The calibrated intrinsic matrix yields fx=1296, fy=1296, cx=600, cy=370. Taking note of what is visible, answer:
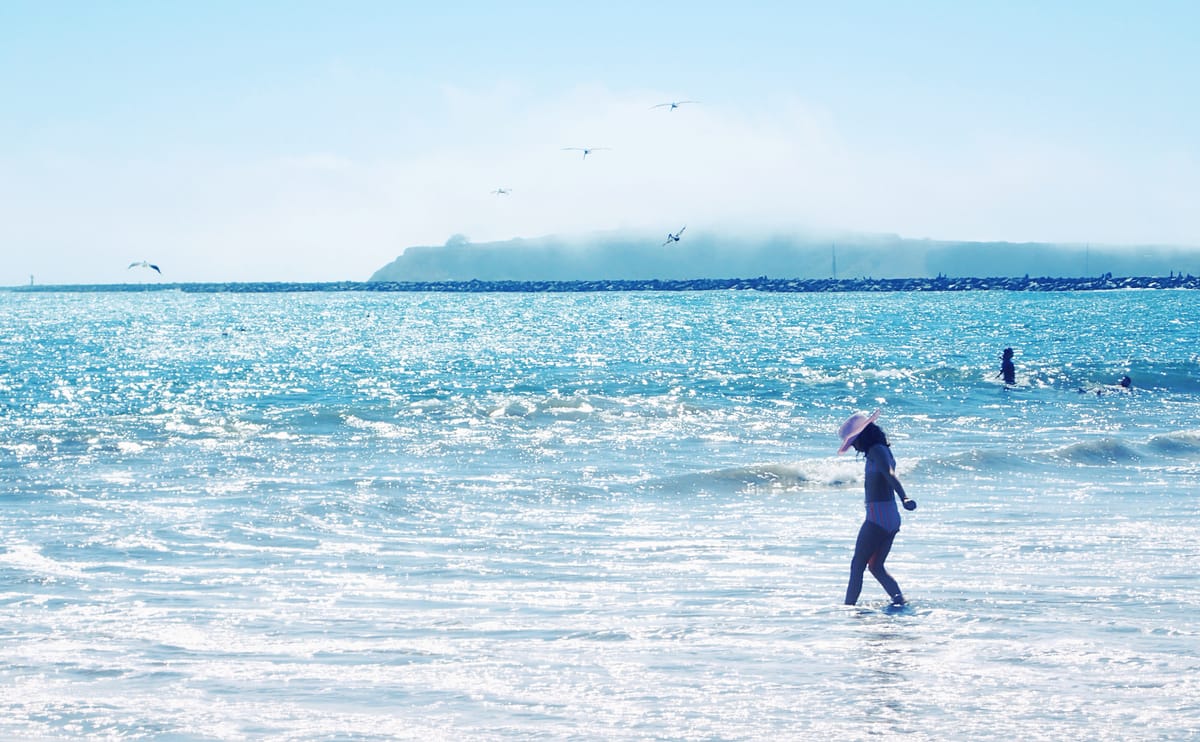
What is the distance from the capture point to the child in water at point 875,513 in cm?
1091

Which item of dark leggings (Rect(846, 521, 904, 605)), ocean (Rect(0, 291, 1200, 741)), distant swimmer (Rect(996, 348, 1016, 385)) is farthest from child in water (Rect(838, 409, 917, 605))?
distant swimmer (Rect(996, 348, 1016, 385))

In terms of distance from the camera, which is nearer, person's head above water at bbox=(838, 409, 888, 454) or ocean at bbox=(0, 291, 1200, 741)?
ocean at bbox=(0, 291, 1200, 741)

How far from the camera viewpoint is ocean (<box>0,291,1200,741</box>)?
8.16 m

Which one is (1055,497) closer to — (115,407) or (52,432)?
(52,432)

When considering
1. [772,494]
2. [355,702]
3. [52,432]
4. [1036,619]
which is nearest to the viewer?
[355,702]

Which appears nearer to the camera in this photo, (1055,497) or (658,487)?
(1055,497)

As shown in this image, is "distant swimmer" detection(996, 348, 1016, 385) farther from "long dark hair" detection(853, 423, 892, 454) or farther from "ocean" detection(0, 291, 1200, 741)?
"long dark hair" detection(853, 423, 892, 454)

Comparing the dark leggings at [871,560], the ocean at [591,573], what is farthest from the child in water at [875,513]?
the ocean at [591,573]

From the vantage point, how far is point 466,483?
1967 centimetres

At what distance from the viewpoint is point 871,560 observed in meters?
11.0

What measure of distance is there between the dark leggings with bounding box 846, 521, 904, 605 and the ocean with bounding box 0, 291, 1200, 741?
20cm

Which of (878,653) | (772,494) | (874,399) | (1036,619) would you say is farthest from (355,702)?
(874,399)

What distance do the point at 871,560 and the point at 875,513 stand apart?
0.40 m

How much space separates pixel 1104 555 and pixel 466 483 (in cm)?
975
